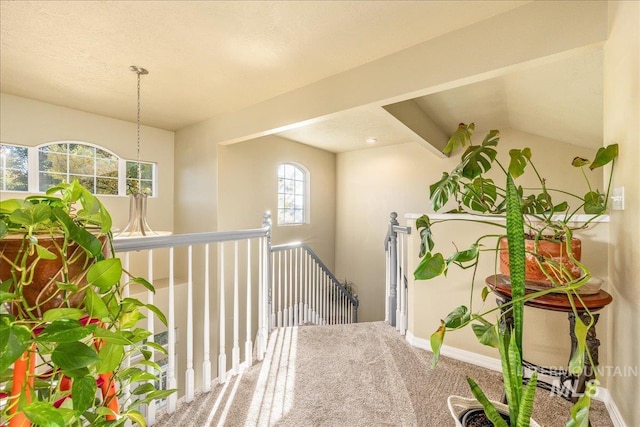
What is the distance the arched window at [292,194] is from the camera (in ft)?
16.2

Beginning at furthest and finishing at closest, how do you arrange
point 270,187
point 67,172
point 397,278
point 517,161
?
point 270,187
point 67,172
point 397,278
point 517,161

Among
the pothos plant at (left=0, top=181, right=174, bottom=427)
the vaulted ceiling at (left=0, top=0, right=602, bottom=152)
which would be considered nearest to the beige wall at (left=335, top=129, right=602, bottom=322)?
the vaulted ceiling at (left=0, top=0, right=602, bottom=152)

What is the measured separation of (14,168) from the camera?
3.09 metres

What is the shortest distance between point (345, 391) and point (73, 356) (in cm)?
164

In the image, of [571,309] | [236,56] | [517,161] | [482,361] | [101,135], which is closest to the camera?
[571,309]

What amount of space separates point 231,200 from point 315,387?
2831 millimetres

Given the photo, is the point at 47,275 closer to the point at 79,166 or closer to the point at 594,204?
the point at 594,204

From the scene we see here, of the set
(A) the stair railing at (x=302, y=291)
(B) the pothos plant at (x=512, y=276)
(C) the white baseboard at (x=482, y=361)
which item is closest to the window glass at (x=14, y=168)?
(A) the stair railing at (x=302, y=291)

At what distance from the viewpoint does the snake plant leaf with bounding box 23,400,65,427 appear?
1.45 feet

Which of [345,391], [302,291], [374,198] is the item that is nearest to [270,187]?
[302,291]

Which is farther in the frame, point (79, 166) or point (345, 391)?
point (79, 166)

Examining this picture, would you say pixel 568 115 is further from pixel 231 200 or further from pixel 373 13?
pixel 231 200

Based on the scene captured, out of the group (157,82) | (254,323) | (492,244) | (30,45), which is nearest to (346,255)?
(254,323)

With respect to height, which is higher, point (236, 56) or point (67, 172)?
point (236, 56)
